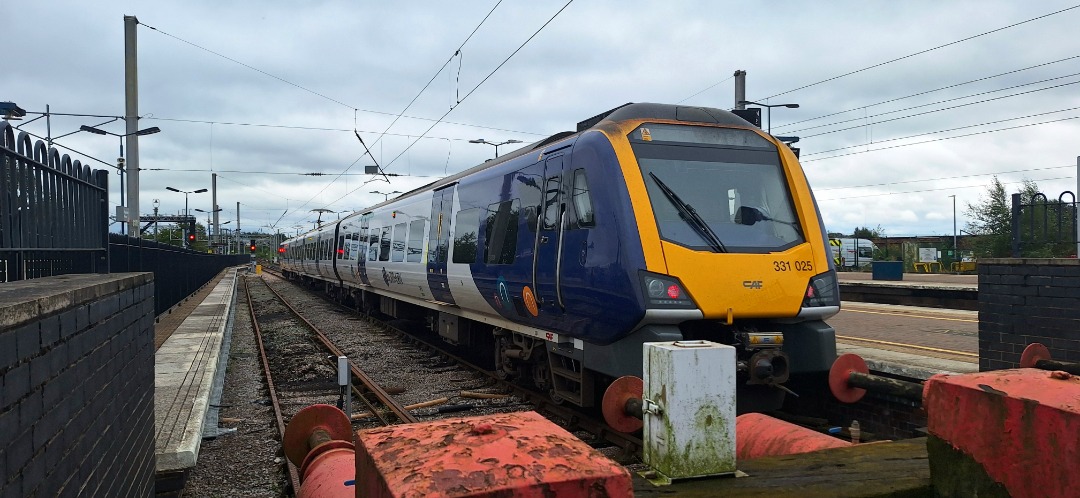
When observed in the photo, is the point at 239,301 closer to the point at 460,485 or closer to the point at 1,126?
the point at 1,126

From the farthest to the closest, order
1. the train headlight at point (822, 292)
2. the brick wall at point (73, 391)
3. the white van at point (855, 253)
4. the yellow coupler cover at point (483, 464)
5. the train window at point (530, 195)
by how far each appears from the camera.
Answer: the white van at point (855, 253) < the train window at point (530, 195) < the train headlight at point (822, 292) < the brick wall at point (73, 391) < the yellow coupler cover at point (483, 464)

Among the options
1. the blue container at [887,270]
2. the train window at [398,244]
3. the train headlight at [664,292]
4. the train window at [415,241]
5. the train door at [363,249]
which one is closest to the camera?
the train headlight at [664,292]

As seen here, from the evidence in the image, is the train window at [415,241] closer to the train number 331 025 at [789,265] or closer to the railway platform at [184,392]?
the railway platform at [184,392]

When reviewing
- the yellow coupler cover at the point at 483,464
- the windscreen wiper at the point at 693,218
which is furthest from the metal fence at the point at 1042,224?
the yellow coupler cover at the point at 483,464

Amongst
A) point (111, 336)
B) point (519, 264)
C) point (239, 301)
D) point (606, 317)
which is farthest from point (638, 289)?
point (239, 301)

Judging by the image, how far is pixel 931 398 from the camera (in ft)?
9.36

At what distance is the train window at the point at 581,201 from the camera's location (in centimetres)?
649

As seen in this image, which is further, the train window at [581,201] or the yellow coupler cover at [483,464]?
the train window at [581,201]

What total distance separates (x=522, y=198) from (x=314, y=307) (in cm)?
1847

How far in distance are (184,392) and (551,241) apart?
13.7 feet

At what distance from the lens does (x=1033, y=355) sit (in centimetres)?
602

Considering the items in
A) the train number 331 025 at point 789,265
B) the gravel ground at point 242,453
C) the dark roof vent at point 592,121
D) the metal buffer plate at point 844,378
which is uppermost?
the dark roof vent at point 592,121

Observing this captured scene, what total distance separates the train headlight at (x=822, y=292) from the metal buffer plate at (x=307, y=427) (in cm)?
395

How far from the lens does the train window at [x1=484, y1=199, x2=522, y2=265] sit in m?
8.05
